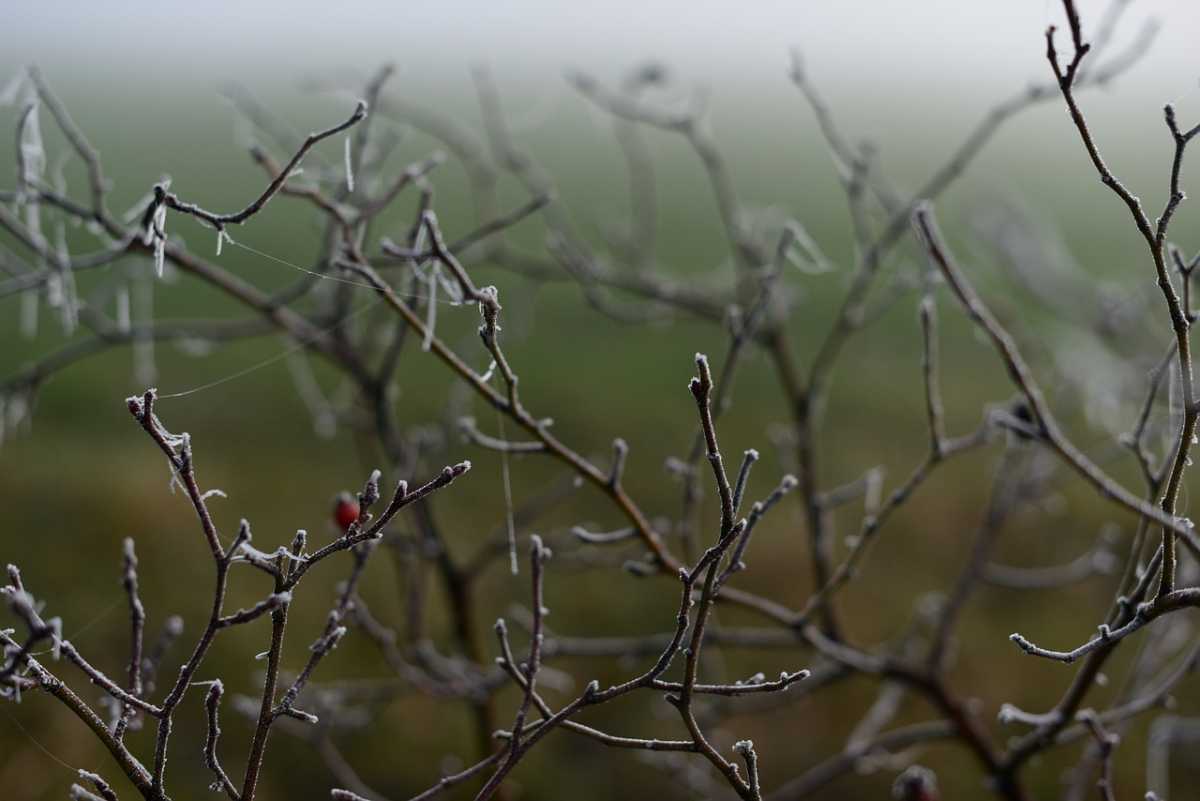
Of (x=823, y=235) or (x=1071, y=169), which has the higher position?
(x=1071, y=169)

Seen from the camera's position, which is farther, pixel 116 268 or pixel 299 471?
pixel 299 471

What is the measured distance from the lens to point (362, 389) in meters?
1.62

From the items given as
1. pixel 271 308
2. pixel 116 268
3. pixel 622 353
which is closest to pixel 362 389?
pixel 271 308

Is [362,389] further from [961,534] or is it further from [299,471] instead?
[961,534]

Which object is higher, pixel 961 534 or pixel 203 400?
pixel 203 400

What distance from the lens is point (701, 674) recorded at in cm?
212

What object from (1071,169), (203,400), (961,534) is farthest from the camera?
(1071,169)

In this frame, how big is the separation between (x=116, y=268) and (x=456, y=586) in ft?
2.33

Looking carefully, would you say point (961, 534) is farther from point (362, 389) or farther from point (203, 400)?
point (203, 400)

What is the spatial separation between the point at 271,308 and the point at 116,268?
1.34 ft

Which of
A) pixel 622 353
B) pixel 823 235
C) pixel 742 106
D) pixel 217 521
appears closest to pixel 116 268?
pixel 217 521

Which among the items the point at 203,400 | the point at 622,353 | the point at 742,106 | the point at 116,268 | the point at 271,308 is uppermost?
the point at 742,106

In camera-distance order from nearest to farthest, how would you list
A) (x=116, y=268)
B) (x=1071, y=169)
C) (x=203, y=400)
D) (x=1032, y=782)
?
(x=116, y=268), (x=1032, y=782), (x=203, y=400), (x=1071, y=169)

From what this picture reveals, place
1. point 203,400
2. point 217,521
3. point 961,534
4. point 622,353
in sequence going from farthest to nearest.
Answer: point 622,353 < point 203,400 < point 961,534 < point 217,521
